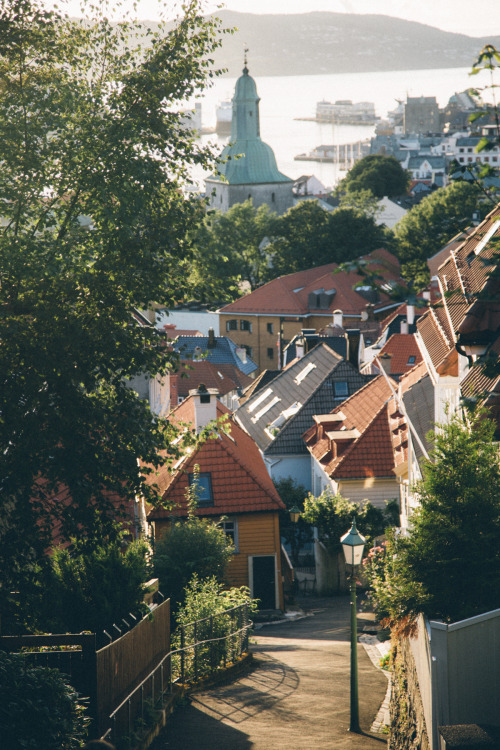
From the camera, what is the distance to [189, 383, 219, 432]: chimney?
26.6m

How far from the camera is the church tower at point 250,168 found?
440 ft

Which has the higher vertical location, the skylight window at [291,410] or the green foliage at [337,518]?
the skylight window at [291,410]

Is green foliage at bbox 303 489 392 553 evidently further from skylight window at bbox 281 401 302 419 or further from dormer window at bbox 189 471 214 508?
skylight window at bbox 281 401 302 419

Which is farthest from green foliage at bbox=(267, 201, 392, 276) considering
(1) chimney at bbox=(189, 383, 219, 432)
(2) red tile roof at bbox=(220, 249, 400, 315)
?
(1) chimney at bbox=(189, 383, 219, 432)

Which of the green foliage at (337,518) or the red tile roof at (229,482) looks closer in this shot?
the red tile roof at (229,482)

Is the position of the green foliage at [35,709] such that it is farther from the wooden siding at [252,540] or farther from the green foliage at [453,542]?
the wooden siding at [252,540]

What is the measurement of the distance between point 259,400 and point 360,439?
1441 centimetres

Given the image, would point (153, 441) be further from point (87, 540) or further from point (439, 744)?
point (439, 744)

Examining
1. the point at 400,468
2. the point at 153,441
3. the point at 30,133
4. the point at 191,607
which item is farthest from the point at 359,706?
the point at 400,468

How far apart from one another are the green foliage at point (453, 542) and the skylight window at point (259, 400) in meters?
34.1

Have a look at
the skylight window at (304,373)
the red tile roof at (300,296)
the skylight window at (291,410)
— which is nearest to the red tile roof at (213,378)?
the skylight window at (304,373)

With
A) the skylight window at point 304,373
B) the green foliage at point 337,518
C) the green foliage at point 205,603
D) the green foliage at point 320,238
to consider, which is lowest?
the green foliage at point 337,518

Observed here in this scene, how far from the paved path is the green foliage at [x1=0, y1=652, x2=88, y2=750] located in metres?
2.77

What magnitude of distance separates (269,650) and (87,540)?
712 cm
